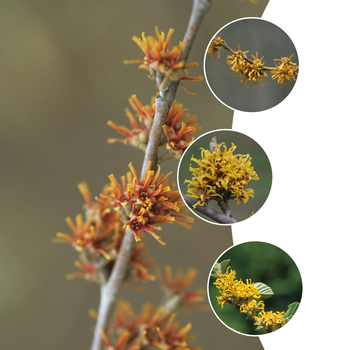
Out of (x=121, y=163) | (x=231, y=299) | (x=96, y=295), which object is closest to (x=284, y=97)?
(x=231, y=299)

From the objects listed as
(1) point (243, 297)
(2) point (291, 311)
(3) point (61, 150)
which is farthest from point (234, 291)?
(3) point (61, 150)

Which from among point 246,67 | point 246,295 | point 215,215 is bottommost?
point 246,295

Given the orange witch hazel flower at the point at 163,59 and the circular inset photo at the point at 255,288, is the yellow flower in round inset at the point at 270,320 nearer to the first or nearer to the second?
the circular inset photo at the point at 255,288

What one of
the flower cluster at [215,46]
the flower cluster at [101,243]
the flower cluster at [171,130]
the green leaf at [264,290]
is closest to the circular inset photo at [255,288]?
the green leaf at [264,290]

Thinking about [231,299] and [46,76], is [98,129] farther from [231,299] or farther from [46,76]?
[231,299]

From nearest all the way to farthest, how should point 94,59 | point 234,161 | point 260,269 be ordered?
point 234,161 < point 260,269 < point 94,59

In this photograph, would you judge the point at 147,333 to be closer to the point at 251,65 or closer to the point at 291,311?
A: the point at 291,311
